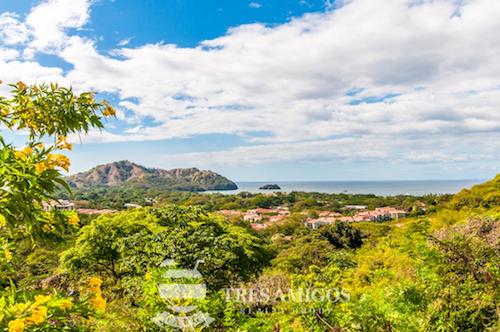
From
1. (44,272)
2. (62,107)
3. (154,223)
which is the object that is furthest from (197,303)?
(44,272)

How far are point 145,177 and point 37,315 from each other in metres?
129

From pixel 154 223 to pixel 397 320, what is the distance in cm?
565

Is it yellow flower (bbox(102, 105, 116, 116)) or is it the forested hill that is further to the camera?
the forested hill

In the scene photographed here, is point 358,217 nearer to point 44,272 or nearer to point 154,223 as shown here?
point 44,272

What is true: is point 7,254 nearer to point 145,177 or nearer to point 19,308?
point 19,308

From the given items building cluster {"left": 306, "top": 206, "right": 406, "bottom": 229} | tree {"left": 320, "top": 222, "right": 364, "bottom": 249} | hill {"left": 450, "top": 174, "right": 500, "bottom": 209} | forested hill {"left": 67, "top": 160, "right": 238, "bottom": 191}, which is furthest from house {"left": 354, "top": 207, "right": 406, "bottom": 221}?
forested hill {"left": 67, "top": 160, "right": 238, "bottom": 191}

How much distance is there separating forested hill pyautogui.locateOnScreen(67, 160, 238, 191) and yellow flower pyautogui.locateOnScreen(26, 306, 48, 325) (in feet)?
384

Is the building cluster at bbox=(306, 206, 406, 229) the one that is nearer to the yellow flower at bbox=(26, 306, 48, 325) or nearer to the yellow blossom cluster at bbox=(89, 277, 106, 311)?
the yellow blossom cluster at bbox=(89, 277, 106, 311)

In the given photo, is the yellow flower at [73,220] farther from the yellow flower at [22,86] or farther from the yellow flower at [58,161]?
the yellow flower at [22,86]

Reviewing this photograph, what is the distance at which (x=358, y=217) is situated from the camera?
38281 millimetres

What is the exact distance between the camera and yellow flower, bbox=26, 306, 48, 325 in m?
1.03

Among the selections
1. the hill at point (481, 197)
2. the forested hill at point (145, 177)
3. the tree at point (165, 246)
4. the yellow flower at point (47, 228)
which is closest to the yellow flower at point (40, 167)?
the yellow flower at point (47, 228)

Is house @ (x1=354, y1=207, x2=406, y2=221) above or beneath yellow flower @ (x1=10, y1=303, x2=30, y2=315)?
beneath

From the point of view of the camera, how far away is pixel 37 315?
1.04 meters
